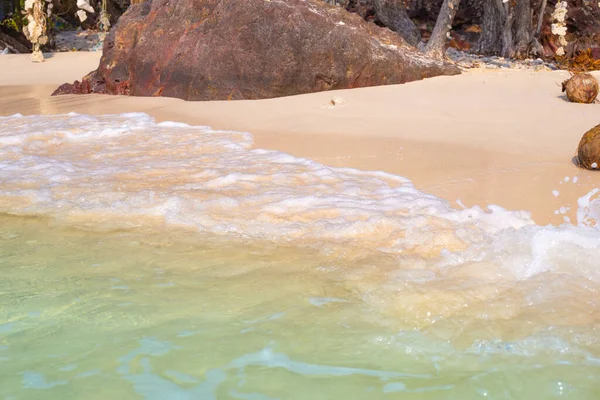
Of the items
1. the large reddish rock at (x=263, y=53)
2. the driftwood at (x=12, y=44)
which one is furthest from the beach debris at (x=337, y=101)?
the driftwood at (x=12, y=44)

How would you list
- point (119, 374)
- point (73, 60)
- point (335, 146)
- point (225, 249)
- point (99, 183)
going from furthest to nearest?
point (73, 60)
point (335, 146)
point (99, 183)
point (225, 249)
point (119, 374)

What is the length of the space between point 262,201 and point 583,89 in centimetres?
397

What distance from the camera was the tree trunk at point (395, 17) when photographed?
42.1ft

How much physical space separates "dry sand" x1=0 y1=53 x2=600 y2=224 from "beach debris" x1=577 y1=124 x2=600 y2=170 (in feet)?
0.22

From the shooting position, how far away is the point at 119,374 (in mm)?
1987

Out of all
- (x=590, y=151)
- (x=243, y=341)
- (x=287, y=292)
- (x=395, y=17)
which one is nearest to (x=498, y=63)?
(x=395, y=17)

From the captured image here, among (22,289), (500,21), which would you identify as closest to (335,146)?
(22,289)

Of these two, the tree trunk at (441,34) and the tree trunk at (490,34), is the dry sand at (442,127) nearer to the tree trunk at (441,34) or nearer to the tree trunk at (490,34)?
the tree trunk at (441,34)

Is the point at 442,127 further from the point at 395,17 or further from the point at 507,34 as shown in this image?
the point at 395,17

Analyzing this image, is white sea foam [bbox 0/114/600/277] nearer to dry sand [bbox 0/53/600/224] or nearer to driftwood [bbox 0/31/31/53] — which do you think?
dry sand [bbox 0/53/600/224]

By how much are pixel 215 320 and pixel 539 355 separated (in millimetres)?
1063

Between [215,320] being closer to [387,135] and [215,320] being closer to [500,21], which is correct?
[387,135]

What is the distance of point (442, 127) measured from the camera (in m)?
5.56

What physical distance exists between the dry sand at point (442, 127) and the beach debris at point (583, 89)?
0.15m
